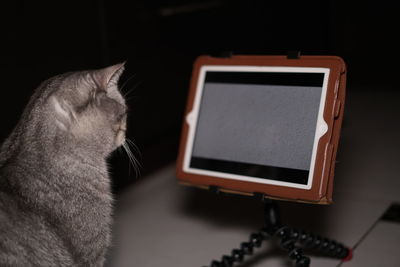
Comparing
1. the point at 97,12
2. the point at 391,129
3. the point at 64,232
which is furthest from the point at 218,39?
the point at 64,232

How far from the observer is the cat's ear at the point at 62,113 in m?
1.03

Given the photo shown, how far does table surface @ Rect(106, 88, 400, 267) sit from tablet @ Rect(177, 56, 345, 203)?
334mm

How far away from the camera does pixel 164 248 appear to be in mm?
1627

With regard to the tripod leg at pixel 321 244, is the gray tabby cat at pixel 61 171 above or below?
above

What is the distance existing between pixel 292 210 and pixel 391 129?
0.95m

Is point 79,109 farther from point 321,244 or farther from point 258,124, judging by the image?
point 321,244

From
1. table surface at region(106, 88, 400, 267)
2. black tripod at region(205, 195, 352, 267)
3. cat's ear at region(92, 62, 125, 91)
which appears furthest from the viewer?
table surface at region(106, 88, 400, 267)

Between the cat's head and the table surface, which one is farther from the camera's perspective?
the table surface

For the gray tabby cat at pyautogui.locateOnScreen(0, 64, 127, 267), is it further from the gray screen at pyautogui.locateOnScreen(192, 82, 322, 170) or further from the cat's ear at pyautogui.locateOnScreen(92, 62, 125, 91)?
the gray screen at pyautogui.locateOnScreen(192, 82, 322, 170)

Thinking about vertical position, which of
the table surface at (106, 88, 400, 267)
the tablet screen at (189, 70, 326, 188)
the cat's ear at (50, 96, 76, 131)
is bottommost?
the table surface at (106, 88, 400, 267)

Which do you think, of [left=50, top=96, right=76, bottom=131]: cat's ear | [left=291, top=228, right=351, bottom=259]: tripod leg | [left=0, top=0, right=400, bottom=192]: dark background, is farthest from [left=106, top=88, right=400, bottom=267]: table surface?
[left=50, top=96, right=76, bottom=131]: cat's ear

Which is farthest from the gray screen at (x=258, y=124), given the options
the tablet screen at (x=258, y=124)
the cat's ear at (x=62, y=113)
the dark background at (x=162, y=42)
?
the cat's ear at (x=62, y=113)

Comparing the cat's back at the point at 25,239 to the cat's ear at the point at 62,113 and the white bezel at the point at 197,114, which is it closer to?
the cat's ear at the point at 62,113

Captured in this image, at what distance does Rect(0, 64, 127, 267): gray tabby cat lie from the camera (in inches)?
39.3
